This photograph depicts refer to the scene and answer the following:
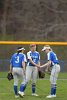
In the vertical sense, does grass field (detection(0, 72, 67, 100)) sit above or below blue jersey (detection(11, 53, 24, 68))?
below

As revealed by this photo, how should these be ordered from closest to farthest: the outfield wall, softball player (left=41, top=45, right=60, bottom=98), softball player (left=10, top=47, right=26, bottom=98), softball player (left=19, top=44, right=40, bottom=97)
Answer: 1. softball player (left=10, top=47, right=26, bottom=98)
2. softball player (left=41, top=45, right=60, bottom=98)
3. softball player (left=19, top=44, right=40, bottom=97)
4. the outfield wall

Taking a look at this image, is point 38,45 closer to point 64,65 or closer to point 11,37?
point 64,65

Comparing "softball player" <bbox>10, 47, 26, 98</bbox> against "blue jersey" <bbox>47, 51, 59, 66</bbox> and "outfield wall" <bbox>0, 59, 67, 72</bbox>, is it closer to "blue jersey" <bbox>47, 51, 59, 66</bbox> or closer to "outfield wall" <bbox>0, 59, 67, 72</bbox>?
"blue jersey" <bbox>47, 51, 59, 66</bbox>

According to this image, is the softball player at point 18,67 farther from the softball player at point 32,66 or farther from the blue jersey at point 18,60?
the softball player at point 32,66

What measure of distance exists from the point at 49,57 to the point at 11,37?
78.0 ft

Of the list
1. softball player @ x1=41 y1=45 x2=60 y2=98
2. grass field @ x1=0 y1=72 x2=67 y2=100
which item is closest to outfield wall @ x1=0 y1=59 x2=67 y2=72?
grass field @ x1=0 y1=72 x2=67 y2=100

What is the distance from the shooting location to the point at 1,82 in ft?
70.9

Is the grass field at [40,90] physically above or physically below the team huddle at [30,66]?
below

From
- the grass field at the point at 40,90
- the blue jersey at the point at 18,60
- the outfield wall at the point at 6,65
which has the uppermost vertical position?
the blue jersey at the point at 18,60

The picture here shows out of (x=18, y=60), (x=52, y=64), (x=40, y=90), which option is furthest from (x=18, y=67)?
(x=40, y=90)

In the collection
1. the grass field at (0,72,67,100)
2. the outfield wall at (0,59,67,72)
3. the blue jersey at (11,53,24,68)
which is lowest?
the grass field at (0,72,67,100)

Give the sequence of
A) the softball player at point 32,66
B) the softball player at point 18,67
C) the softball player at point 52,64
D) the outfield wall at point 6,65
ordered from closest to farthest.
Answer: the softball player at point 18,67 → the softball player at point 52,64 → the softball player at point 32,66 → the outfield wall at point 6,65

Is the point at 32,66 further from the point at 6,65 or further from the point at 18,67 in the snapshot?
the point at 6,65

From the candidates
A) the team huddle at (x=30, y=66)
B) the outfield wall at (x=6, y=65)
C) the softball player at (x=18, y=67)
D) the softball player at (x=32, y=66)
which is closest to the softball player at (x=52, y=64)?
the team huddle at (x=30, y=66)
